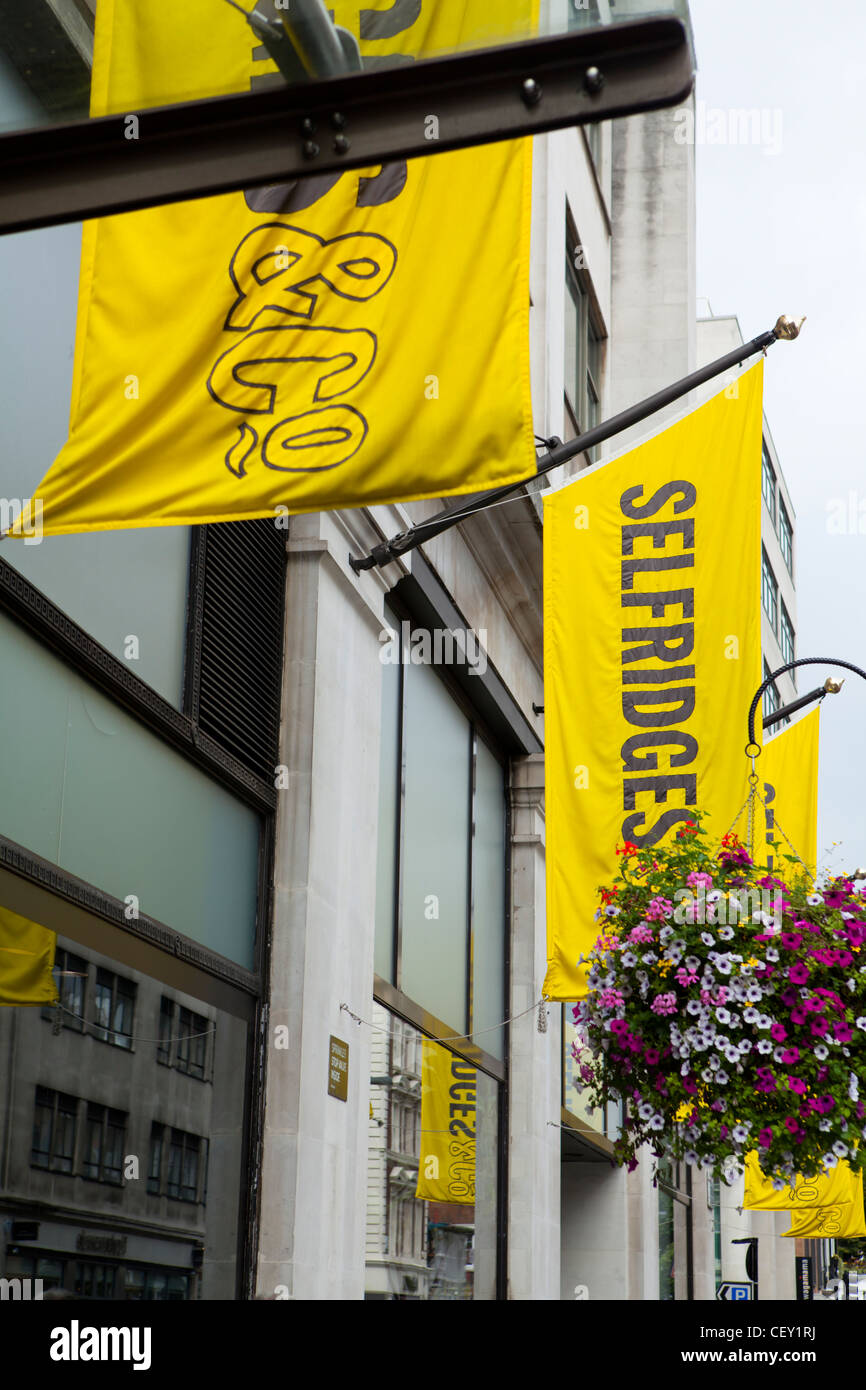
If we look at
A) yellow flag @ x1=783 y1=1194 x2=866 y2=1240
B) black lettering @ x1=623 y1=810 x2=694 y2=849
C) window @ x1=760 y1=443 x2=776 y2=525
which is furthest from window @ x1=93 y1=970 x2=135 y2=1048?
window @ x1=760 y1=443 x2=776 y2=525

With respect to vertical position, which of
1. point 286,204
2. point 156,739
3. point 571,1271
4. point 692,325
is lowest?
point 571,1271

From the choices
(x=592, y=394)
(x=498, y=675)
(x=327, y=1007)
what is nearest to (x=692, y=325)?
(x=592, y=394)

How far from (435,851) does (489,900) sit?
98.7 inches

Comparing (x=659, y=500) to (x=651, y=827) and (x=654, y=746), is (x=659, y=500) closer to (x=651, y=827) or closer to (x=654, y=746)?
(x=654, y=746)

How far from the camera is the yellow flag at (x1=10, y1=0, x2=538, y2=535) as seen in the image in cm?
556

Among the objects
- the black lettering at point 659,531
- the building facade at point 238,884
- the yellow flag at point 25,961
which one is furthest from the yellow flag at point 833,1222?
the yellow flag at point 25,961

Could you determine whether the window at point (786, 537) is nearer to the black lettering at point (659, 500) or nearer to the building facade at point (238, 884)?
the building facade at point (238, 884)

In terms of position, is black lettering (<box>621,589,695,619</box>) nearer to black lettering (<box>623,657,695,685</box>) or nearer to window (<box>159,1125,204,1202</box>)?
black lettering (<box>623,657,695,685</box>)

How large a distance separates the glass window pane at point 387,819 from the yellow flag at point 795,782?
16.4 ft

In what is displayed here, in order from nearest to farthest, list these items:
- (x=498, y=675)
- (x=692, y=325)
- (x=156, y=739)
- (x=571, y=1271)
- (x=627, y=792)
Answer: (x=156, y=739)
(x=627, y=792)
(x=498, y=675)
(x=571, y=1271)
(x=692, y=325)

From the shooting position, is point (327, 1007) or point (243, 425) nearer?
point (243, 425)
